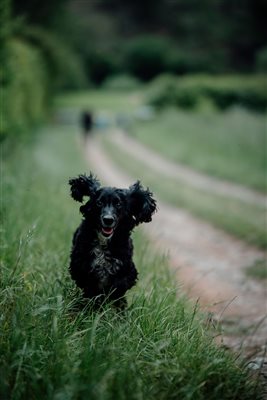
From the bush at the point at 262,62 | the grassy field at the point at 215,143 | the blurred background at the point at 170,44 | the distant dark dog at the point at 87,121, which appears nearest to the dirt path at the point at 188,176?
the grassy field at the point at 215,143

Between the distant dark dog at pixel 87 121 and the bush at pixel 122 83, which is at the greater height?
the bush at pixel 122 83

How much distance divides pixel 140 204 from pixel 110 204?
349 mm

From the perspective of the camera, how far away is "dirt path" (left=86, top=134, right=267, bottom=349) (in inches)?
243

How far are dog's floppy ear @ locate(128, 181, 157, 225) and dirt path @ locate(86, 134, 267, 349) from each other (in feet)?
3.20

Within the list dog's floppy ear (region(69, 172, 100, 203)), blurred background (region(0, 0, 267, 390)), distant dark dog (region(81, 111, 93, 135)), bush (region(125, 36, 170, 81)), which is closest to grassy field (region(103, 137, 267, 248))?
blurred background (region(0, 0, 267, 390))

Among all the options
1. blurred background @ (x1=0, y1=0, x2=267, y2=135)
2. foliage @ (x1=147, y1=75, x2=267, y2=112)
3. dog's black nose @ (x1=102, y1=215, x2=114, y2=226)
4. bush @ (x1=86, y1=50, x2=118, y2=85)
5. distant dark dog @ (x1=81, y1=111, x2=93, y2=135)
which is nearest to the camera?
dog's black nose @ (x1=102, y1=215, x2=114, y2=226)

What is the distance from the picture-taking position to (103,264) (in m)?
4.26

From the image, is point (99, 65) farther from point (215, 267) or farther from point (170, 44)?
point (215, 267)

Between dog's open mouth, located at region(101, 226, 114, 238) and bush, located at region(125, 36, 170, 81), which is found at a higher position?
bush, located at region(125, 36, 170, 81)

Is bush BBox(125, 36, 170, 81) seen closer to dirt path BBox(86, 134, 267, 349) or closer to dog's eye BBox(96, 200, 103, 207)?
dirt path BBox(86, 134, 267, 349)

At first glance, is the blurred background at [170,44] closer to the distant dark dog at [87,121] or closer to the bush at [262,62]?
the bush at [262,62]

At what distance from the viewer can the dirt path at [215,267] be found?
6168mm

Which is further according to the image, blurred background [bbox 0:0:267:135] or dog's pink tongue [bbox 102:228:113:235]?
blurred background [bbox 0:0:267:135]

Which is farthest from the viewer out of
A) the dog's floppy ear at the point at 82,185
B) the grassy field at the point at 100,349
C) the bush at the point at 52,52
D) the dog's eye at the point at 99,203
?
the bush at the point at 52,52
